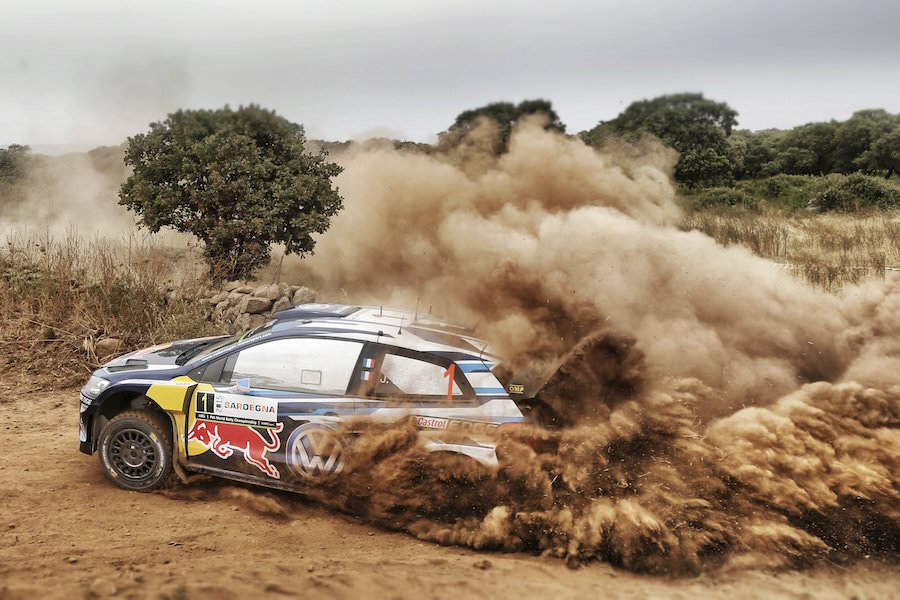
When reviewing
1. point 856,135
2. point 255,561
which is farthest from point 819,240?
point 255,561

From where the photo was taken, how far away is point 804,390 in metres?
6.31

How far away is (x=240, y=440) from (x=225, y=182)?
698 cm

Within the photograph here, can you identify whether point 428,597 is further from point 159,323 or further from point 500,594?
point 159,323

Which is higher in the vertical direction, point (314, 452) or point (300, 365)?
point (300, 365)

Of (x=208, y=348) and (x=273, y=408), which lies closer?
(x=273, y=408)

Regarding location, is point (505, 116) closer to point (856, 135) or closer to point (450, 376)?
point (450, 376)

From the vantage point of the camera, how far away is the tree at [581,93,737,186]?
1159 centimetres

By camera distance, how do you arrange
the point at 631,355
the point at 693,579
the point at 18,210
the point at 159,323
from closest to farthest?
1. the point at 693,579
2. the point at 631,355
3. the point at 159,323
4. the point at 18,210

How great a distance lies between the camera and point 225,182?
11.4 meters

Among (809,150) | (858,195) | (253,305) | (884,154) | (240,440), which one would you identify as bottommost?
(240,440)

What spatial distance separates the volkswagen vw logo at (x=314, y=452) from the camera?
17.8ft

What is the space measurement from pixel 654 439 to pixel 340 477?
9.39ft

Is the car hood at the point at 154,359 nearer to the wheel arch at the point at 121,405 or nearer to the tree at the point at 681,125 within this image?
the wheel arch at the point at 121,405

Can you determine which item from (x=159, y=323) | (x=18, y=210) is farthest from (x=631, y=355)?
(x=18, y=210)
